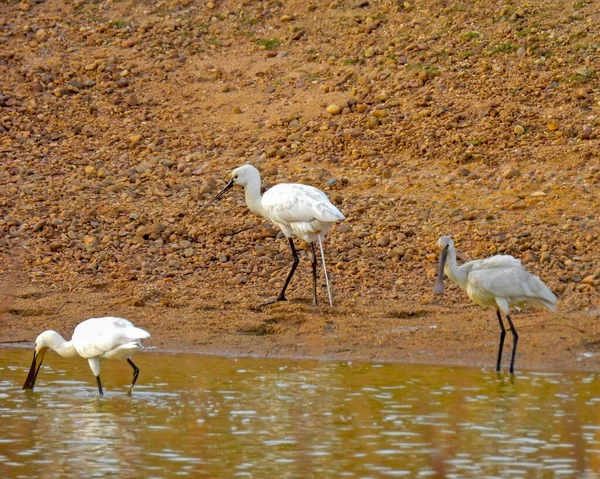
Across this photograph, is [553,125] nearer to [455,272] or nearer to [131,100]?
[455,272]

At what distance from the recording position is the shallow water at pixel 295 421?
8.26 metres

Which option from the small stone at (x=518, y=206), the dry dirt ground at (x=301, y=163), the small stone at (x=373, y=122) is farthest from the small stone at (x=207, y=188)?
the small stone at (x=518, y=206)

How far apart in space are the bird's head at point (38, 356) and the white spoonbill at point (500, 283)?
3.54 metres

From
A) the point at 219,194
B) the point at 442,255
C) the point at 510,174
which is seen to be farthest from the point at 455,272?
the point at 510,174

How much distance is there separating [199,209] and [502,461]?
784 centimetres

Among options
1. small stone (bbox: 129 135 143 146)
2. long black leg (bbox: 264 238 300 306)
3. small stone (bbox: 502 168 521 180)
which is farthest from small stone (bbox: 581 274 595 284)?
small stone (bbox: 129 135 143 146)

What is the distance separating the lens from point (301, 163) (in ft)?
55.2

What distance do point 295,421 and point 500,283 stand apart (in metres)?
3.07

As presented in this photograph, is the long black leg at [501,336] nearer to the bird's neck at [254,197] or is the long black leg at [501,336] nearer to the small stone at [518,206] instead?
the small stone at [518,206]

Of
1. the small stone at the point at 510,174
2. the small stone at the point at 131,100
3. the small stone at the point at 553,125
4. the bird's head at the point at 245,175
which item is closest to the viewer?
the bird's head at the point at 245,175

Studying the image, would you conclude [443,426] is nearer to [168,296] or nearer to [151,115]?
[168,296]

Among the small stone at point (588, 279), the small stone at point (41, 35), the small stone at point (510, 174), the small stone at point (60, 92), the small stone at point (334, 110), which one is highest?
the small stone at point (41, 35)

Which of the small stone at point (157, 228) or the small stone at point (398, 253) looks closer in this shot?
the small stone at point (398, 253)

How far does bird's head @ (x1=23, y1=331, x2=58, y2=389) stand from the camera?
10852mm
